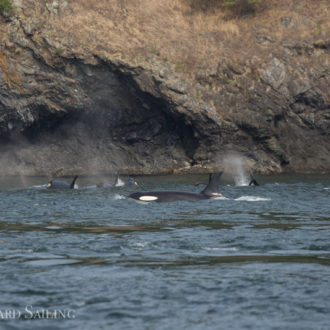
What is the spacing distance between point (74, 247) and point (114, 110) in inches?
1447

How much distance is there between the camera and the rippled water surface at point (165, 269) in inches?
310

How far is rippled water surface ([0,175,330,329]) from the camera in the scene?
7863 mm

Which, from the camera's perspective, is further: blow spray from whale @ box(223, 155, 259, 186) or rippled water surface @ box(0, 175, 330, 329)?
blow spray from whale @ box(223, 155, 259, 186)

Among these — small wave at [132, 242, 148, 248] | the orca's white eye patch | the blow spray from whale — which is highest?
small wave at [132, 242, 148, 248]

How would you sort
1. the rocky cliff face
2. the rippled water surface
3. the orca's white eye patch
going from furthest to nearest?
1. the rocky cliff face
2. the orca's white eye patch
3. the rippled water surface

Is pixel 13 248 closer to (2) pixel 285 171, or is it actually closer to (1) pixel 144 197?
(1) pixel 144 197

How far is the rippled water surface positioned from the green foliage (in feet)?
95.5

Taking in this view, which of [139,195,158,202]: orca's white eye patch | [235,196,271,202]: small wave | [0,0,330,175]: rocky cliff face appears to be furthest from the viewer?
[0,0,330,175]: rocky cliff face

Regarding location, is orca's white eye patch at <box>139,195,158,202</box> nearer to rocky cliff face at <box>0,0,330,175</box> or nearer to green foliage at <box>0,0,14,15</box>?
rocky cliff face at <box>0,0,330,175</box>

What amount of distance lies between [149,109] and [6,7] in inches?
501

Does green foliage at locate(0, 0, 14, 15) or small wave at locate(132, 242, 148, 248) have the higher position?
green foliage at locate(0, 0, 14, 15)

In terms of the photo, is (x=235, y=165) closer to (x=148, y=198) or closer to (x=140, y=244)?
(x=148, y=198)

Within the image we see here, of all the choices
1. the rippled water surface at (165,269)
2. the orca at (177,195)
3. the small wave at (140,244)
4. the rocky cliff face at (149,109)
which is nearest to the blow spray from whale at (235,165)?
the rocky cliff face at (149,109)

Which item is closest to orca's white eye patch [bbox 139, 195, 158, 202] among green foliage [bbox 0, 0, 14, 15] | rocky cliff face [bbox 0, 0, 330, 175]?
rocky cliff face [bbox 0, 0, 330, 175]
